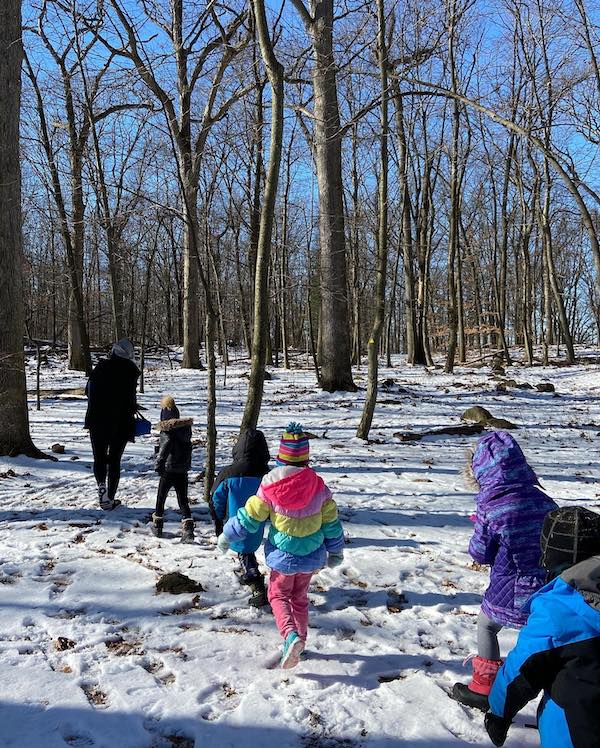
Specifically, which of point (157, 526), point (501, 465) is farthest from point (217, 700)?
point (157, 526)

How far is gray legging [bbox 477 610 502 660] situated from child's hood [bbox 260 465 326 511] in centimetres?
122

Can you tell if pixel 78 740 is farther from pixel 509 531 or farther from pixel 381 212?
pixel 381 212

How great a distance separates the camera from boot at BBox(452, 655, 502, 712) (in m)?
2.88

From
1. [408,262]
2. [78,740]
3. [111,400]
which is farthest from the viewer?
[408,262]

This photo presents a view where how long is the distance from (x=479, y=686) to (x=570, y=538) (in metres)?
1.37

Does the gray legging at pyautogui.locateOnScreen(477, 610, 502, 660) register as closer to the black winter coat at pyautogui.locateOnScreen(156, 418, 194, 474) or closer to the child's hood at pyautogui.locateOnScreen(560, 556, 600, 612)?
the child's hood at pyautogui.locateOnScreen(560, 556, 600, 612)

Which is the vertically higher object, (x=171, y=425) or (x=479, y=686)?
(x=171, y=425)

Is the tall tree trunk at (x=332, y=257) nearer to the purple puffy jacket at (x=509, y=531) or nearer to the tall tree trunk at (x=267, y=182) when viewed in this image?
the tall tree trunk at (x=267, y=182)

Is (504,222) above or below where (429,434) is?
above

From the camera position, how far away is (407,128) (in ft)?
74.4

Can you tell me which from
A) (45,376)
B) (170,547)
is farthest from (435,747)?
(45,376)

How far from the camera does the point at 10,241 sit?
Answer: 24.5 feet

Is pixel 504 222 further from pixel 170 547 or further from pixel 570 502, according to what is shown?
pixel 170 547

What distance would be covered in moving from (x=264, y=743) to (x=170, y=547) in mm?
2703
